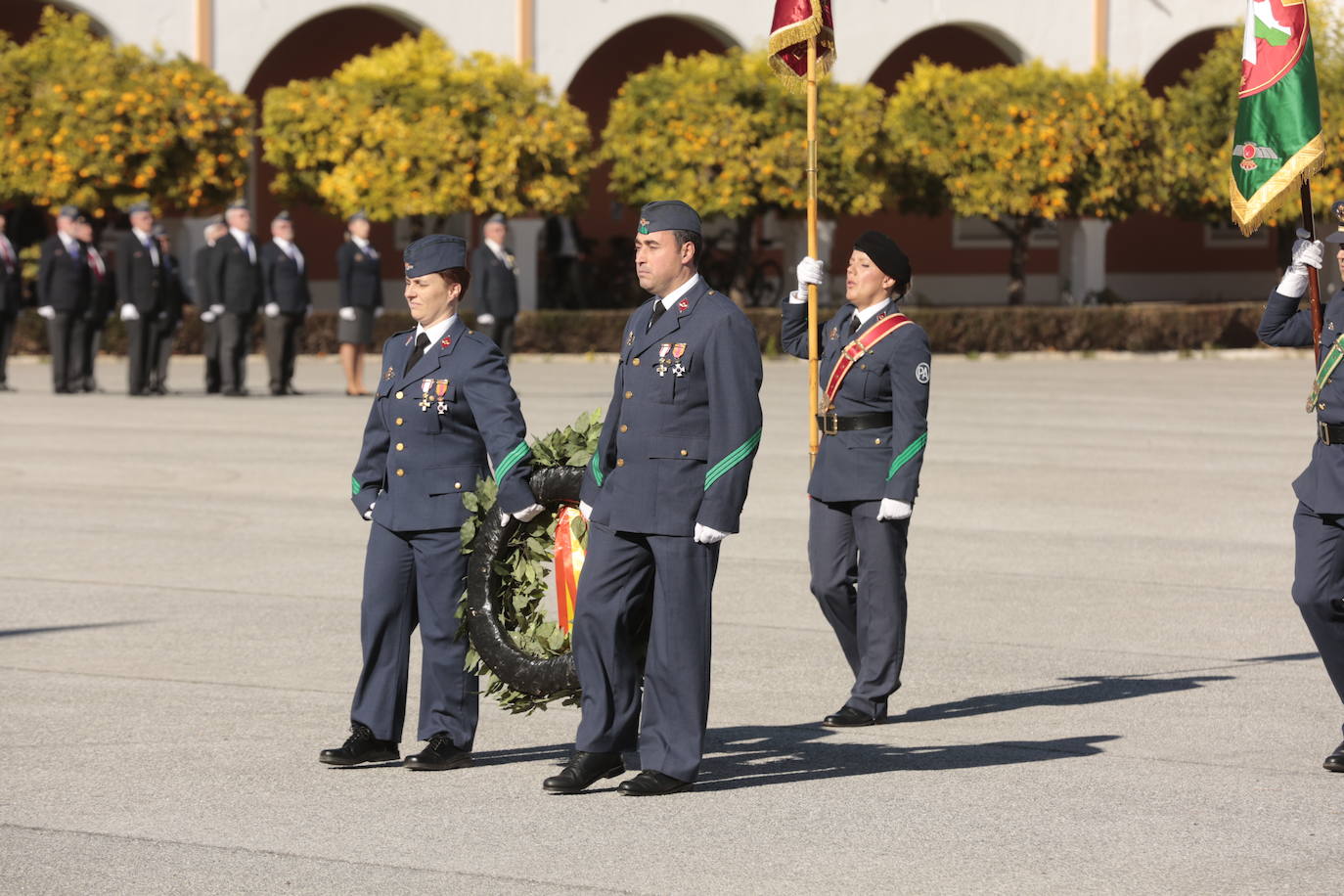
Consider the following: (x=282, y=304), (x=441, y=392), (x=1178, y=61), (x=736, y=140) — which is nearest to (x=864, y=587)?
(x=441, y=392)

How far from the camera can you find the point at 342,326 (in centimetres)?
2127

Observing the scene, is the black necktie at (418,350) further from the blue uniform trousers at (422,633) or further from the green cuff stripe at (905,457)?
the green cuff stripe at (905,457)

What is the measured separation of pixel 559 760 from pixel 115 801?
1.36 metres

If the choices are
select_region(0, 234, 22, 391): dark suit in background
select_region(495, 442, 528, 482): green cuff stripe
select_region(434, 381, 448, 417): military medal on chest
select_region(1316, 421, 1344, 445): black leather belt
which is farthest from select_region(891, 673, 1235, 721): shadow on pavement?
select_region(0, 234, 22, 391): dark suit in background

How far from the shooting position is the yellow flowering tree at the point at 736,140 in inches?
1169

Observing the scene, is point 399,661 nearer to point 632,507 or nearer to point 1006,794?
point 632,507

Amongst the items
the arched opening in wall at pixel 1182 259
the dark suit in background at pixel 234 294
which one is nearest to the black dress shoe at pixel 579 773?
the dark suit in background at pixel 234 294

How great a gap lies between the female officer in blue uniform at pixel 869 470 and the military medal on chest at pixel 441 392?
1.60 metres

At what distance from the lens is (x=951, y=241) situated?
4212cm

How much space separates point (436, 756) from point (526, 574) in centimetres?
61

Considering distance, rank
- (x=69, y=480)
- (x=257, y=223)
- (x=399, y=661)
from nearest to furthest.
→ (x=399, y=661), (x=69, y=480), (x=257, y=223)

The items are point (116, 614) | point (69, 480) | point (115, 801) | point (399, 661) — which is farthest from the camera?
point (69, 480)

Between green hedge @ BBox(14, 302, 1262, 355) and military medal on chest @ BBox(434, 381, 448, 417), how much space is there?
21674mm

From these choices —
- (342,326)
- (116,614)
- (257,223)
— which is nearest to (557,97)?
(257,223)
